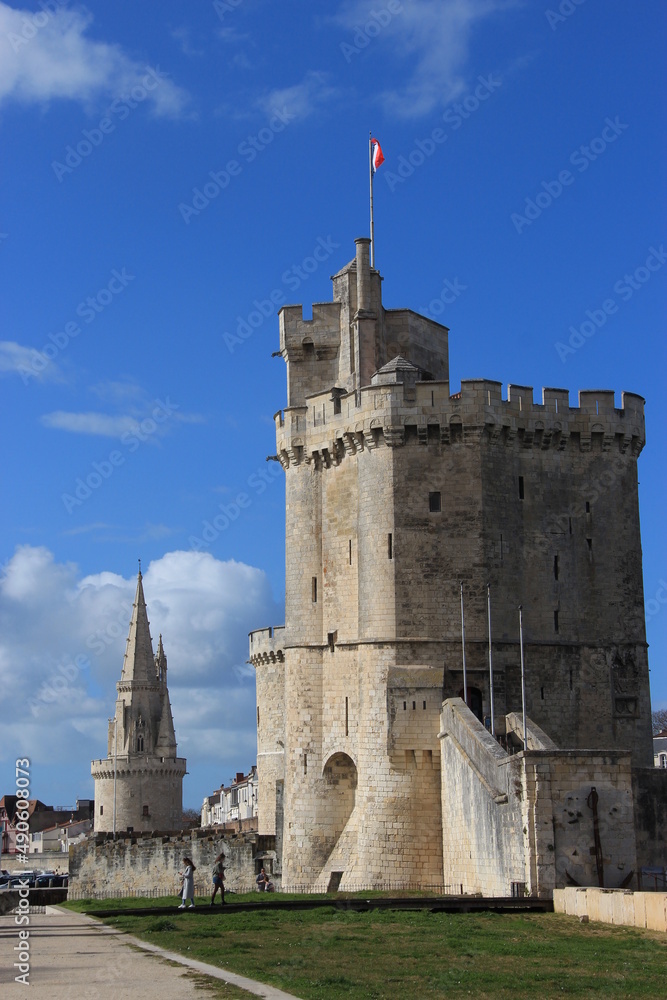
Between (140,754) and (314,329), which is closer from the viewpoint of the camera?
(314,329)

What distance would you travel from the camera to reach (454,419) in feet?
124

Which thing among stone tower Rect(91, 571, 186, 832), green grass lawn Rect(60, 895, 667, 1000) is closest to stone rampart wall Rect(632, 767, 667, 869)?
green grass lawn Rect(60, 895, 667, 1000)

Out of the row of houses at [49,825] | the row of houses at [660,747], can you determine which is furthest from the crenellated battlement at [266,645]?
the row of houses at [49,825]

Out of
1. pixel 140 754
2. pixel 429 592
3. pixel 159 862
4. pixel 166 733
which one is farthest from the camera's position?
pixel 166 733

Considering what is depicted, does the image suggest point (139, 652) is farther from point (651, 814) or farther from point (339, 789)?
point (651, 814)

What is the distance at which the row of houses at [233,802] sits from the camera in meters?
119

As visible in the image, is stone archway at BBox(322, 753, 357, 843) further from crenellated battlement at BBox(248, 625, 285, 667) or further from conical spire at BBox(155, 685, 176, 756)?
conical spire at BBox(155, 685, 176, 756)

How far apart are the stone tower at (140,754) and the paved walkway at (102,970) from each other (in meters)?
66.2

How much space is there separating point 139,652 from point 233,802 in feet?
154

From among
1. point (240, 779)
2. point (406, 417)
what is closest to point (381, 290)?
point (406, 417)

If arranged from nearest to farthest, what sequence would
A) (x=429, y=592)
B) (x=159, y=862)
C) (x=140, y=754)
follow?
(x=429, y=592) < (x=159, y=862) < (x=140, y=754)

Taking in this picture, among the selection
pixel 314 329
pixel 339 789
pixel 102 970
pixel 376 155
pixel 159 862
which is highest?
pixel 376 155

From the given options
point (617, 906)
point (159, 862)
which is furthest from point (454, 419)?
point (159, 862)

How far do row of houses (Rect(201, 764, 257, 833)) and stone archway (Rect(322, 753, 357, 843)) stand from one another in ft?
233
